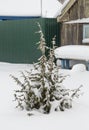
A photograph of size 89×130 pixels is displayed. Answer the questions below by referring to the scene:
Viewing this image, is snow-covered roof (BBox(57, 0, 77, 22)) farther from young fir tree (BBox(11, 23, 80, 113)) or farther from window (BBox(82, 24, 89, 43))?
young fir tree (BBox(11, 23, 80, 113))

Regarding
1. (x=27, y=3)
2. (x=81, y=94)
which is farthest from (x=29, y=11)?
(x=81, y=94)

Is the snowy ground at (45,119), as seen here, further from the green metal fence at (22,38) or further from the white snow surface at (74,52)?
the green metal fence at (22,38)

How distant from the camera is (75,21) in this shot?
605 inches

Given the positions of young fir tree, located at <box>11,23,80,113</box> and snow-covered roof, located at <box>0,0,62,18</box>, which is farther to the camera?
snow-covered roof, located at <box>0,0,62,18</box>


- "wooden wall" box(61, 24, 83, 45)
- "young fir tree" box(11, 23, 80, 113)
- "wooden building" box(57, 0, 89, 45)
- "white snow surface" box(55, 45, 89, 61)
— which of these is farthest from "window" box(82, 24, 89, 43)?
"young fir tree" box(11, 23, 80, 113)

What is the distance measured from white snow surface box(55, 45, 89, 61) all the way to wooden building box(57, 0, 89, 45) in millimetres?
877

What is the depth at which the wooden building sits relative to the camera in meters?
15.3

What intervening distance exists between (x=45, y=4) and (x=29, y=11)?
261 centimetres

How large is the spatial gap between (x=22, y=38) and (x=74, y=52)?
4.20m

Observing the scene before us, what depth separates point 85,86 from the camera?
32.2 feet

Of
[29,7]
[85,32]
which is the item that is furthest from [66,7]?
[29,7]

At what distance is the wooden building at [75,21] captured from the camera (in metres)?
15.3

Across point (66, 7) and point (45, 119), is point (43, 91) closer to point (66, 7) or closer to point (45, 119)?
point (45, 119)

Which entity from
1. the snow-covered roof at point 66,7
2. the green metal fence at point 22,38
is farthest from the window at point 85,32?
the green metal fence at point 22,38
